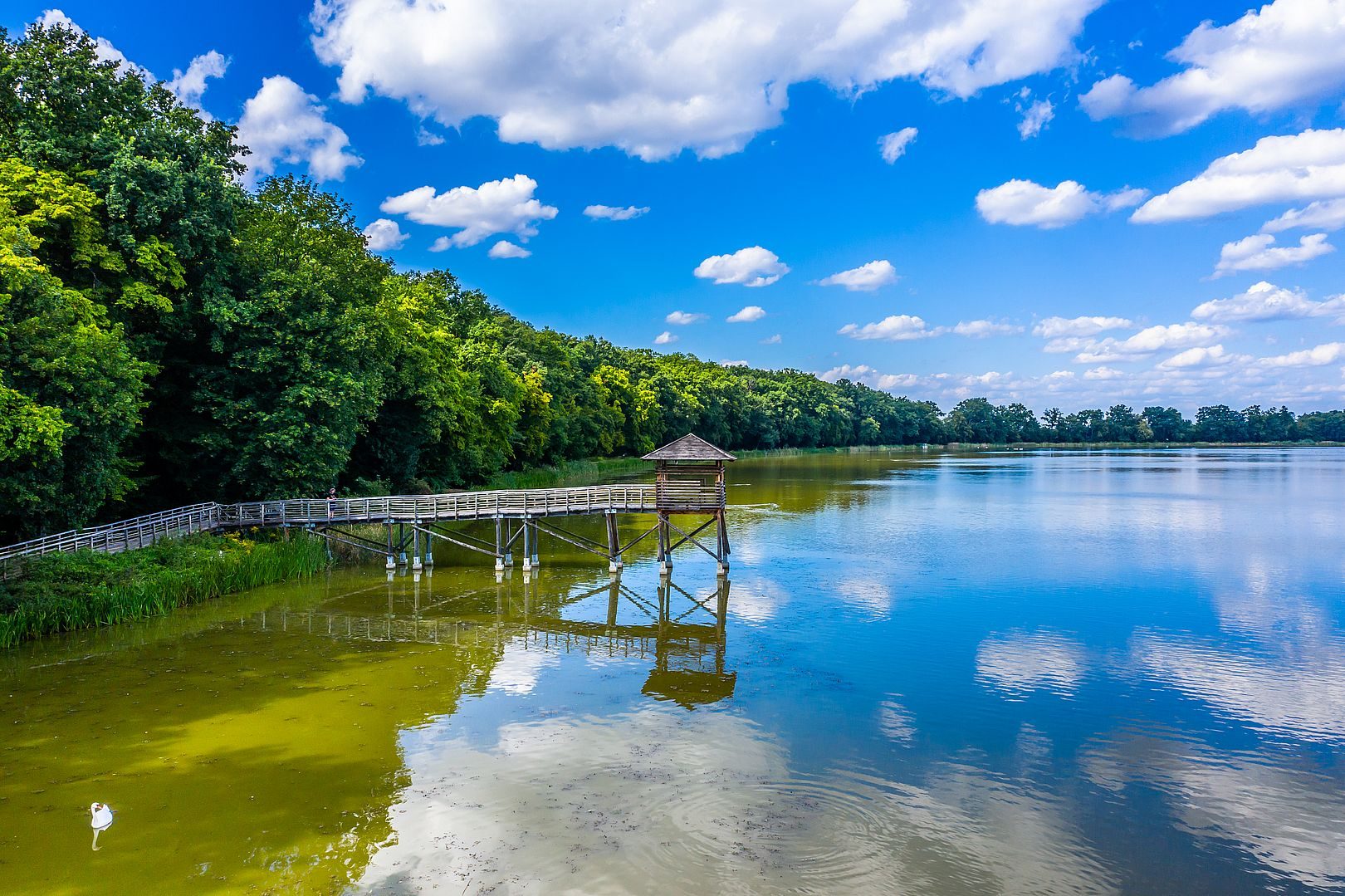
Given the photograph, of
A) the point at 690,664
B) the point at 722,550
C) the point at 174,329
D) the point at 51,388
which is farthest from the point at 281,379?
the point at 690,664

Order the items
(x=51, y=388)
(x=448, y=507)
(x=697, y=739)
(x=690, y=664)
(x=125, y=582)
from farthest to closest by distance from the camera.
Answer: (x=448, y=507) < (x=125, y=582) < (x=51, y=388) < (x=690, y=664) < (x=697, y=739)

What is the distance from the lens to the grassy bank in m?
22.2

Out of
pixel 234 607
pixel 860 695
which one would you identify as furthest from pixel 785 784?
pixel 234 607

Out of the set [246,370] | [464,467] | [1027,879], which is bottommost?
[1027,879]

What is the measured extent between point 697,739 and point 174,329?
27437 mm

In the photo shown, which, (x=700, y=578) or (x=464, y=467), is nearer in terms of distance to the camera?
(x=700, y=578)

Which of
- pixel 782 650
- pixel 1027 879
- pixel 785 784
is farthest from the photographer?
pixel 782 650

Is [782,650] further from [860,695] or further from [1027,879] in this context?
[1027,879]

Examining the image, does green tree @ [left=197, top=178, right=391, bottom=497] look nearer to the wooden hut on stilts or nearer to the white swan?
the wooden hut on stilts

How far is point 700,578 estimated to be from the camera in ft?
109

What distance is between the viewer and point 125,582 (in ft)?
80.4

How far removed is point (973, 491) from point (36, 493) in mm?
65268

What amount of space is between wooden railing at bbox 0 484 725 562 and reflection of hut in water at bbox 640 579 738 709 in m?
5.34

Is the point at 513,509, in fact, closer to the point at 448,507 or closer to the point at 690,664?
the point at 448,507
